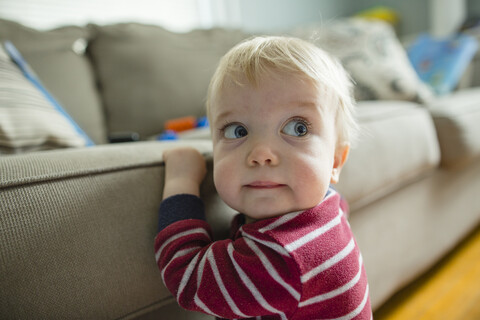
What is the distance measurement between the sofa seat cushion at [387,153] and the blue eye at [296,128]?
27 centimetres

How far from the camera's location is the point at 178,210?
0.52 m

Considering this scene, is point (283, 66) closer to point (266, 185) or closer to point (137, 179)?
point (266, 185)

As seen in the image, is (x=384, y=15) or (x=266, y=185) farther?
(x=384, y=15)

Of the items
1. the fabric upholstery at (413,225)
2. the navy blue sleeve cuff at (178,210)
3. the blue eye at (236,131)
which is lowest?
the fabric upholstery at (413,225)

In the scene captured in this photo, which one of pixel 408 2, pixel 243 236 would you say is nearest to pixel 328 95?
pixel 243 236

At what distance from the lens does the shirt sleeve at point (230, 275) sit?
1.45ft

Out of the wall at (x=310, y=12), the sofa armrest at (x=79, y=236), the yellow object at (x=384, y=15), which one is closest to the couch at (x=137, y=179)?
the sofa armrest at (x=79, y=236)

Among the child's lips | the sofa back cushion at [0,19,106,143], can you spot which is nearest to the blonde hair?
the child's lips

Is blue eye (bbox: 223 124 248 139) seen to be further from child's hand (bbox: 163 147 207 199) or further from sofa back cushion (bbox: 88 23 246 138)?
sofa back cushion (bbox: 88 23 246 138)

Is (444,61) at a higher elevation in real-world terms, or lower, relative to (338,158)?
lower

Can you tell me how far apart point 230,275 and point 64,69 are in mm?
1016

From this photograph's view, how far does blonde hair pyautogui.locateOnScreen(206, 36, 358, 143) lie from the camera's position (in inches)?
19.9

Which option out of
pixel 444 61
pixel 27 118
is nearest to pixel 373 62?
pixel 444 61

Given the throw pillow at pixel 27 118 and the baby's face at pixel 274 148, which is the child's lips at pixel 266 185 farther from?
the throw pillow at pixel 27 118
